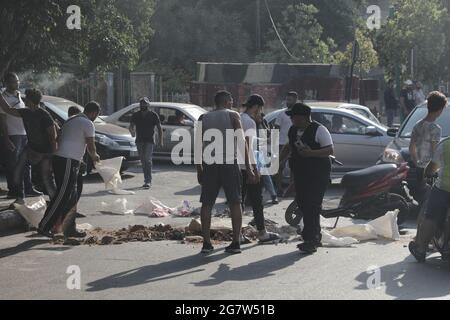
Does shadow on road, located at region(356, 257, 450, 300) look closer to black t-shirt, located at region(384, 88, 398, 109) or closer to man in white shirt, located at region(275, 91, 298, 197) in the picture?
man in white shirt, located at region(275, 91, 298, 197)

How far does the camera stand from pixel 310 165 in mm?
10430

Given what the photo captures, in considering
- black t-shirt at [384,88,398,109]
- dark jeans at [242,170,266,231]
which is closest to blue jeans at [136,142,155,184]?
dark jeans at [242,170,266,231]

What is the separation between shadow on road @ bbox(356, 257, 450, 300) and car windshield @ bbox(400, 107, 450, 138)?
457cm

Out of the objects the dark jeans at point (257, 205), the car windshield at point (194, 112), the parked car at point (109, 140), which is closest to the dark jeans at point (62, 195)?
the dark jeans at point (257, 205)

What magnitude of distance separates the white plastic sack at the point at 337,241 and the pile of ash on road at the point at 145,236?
3.26 feet

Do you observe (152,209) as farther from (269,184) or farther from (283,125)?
(283,125)

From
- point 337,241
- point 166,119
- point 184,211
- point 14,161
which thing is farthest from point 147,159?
point 337,241

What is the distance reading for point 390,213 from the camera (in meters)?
11.1

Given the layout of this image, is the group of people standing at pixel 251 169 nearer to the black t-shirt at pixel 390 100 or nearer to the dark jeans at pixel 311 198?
the dark jeans at pixel 311 198

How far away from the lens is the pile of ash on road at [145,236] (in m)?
11.0

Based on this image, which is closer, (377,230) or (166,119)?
(377,230)

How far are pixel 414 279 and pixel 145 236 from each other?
3925 millimetres
